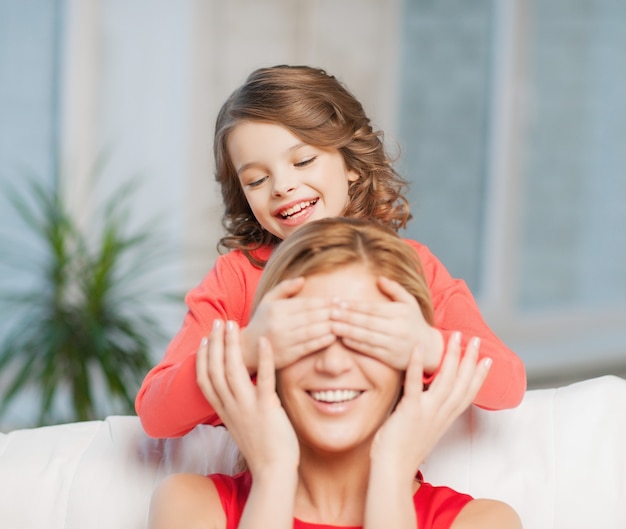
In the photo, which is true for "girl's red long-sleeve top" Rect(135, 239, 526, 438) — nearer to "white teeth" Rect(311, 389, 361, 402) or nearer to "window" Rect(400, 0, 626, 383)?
→ "white teeth" Rect(311, 389, 361, 402)

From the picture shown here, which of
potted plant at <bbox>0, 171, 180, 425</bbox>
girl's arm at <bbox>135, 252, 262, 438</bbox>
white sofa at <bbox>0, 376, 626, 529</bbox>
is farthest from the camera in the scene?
potted plant at <bbox>0, 171, 180, 425</bbox>

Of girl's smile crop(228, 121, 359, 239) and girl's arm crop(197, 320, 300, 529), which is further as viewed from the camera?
girl's smile crop(228, 121, 359, 239)

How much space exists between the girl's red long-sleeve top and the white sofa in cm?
14

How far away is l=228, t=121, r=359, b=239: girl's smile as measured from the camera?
5.17ft

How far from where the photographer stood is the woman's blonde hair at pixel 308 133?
160 centimetres

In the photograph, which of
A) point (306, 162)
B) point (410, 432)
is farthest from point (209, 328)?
point (410, 432)

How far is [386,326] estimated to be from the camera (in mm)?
1165

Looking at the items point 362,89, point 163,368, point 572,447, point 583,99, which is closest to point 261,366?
point 163,368

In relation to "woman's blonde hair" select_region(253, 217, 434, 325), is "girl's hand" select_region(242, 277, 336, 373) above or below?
below

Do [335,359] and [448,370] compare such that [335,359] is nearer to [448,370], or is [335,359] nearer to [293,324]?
[293,324]

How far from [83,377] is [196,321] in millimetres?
1518

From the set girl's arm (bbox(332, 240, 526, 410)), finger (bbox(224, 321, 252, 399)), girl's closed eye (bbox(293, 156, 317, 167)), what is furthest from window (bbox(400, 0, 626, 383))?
finger (bbox(224, 321, 252, 399))

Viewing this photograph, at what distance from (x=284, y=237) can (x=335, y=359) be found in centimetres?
50

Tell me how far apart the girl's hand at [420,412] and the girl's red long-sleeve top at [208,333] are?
5 cm
